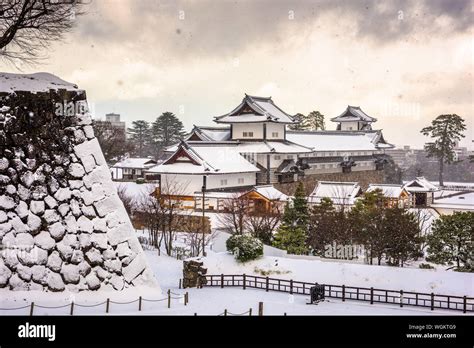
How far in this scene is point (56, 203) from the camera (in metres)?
12.2

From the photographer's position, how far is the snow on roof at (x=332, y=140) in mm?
51406

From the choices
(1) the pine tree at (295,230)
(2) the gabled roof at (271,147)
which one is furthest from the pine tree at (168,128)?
(1) the pine tree at (295,230)

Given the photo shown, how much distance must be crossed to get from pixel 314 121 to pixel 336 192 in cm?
4132

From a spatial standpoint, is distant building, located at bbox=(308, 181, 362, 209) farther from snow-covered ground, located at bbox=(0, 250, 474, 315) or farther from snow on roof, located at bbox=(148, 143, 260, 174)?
snow-covered ground, located at bbox=(0, 250, 474, 315)

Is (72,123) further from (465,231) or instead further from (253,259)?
(465,231)

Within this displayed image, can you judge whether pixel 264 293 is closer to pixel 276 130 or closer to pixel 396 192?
pixel 396 192

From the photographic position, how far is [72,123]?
12.5 m

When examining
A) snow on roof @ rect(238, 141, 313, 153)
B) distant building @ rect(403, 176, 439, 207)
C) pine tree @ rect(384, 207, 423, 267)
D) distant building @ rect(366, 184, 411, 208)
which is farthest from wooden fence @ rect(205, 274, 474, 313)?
snow on roof @ rect(238, 141, 313, 153)

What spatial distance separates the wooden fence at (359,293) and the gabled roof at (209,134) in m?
29.3

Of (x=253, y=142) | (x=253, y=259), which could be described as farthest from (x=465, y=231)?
(x=253, y=142)

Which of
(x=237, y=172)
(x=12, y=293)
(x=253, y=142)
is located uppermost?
(x=253, y=142)

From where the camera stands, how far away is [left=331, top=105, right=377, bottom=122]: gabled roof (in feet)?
232
